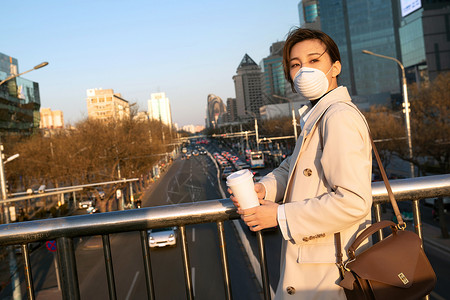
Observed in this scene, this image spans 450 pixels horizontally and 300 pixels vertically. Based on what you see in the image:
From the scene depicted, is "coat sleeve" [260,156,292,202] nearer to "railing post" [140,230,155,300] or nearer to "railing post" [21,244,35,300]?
"railing post" [140,230,155,300]

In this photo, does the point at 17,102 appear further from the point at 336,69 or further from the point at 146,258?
the point at 336,69

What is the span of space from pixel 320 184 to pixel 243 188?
32 cm

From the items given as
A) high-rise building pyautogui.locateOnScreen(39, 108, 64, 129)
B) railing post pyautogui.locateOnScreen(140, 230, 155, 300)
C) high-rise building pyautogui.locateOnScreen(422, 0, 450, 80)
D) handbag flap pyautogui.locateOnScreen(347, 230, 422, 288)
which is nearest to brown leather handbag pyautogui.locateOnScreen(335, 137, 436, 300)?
handbag flap pyautogui.locateOnScreen(347, 230, 422, 288)

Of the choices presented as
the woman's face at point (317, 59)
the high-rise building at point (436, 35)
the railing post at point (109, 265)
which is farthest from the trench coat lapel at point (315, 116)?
the high-rise building at point (436, 35)

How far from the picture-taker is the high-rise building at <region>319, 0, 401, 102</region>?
118 meters

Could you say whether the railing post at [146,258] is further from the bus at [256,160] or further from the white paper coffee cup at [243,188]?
the bus at [256,160]

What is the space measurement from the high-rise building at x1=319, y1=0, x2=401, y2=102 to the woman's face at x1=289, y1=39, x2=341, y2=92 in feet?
406

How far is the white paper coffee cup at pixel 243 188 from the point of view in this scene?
163 cm

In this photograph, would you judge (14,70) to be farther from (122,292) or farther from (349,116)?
(349,116)

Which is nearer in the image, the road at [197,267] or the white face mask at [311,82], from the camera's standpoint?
the white face mask at [311,82]

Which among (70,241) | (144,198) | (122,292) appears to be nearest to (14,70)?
(144,198)

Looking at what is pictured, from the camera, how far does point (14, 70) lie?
66812mm

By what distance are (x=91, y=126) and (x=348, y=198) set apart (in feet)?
102

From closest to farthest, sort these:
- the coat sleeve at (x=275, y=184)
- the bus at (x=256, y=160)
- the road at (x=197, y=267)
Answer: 1. the coat sleeve at (x=275, y=184)
2. the road at (x=197, y=267)
3. the bus at (x=256, y=160)
